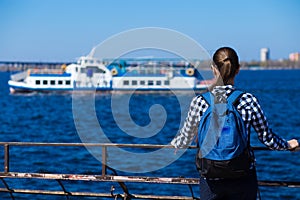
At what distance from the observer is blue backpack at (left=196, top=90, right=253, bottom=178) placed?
434 cm

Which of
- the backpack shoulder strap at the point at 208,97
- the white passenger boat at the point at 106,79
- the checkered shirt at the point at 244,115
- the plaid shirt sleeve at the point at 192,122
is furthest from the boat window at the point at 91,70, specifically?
the backpack shoulder strap at the point at 208,97

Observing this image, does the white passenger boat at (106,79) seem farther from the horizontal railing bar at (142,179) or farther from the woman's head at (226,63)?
the woman's head at (226,63)

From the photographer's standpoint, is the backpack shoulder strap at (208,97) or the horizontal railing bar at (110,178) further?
the horizontal railing bar at (110,178)

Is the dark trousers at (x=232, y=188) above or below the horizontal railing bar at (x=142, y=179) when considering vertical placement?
above

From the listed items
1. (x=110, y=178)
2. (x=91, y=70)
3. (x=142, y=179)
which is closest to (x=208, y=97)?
(x=142, y=179)

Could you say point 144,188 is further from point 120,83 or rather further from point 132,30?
point 120,83

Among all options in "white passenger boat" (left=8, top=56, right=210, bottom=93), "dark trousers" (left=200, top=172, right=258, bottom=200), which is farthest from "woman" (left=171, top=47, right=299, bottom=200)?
A: "white passenger boat" (left=8, top=56, right=210, bottom=93)

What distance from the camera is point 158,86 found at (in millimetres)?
93562

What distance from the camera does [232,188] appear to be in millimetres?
4457

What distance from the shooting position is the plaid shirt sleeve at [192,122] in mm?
4461

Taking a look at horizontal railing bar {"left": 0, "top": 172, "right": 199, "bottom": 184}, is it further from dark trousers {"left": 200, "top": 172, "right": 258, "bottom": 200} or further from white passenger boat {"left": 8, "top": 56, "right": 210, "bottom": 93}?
white passenger boat {"left": 8, "top": 56, "right": 210, "bottom": 93}

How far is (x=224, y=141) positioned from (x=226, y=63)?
1.86 feet

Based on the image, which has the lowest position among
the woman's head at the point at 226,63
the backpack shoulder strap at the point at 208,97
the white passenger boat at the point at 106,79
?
the white passenger boat at the point at 106,79

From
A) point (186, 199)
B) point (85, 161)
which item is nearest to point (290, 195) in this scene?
point (85, 161)
